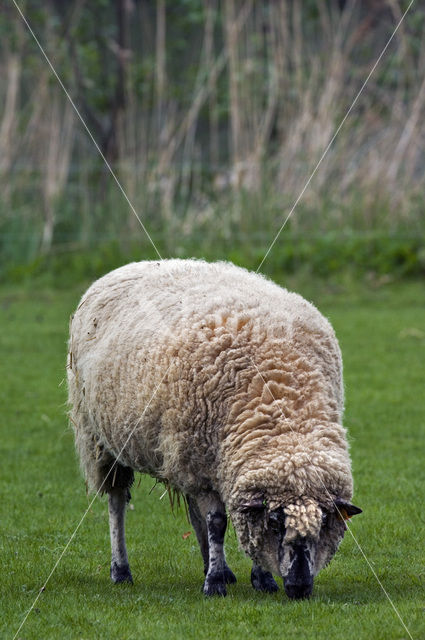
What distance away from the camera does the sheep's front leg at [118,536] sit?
539cm

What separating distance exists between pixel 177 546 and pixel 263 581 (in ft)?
3.50

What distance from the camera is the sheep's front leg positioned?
539 cm

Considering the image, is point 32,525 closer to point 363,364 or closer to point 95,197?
point 363,364

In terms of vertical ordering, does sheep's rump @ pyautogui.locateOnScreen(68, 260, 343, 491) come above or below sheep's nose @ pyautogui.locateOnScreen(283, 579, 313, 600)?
above

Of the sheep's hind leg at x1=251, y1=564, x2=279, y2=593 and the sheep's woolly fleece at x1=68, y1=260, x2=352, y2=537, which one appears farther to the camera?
the sheep's hind leg at x1=251, y1=564, x2=279, y2=593

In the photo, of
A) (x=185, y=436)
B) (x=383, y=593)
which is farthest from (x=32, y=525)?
(x=383, y=593)

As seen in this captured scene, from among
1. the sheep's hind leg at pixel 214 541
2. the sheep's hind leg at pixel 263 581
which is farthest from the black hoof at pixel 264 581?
the sheep's hind leg at pixel 214 541

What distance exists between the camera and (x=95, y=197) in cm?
1605

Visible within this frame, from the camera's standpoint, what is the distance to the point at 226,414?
477 centimetres

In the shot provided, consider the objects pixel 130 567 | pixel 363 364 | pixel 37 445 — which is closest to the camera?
pixel 130 567

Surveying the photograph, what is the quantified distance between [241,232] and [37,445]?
274 inches

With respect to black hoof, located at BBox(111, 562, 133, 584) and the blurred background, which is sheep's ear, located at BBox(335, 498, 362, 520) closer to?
black hoof, located at BBox(111, 562, 133, 584)

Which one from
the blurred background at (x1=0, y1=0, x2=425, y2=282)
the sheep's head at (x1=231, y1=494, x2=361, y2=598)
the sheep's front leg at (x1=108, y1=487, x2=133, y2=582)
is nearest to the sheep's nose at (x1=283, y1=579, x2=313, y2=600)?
the sheep's head at (x1=231, y1=494, x2=361, y2=598)

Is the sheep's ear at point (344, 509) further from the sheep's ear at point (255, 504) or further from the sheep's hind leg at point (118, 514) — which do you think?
the sheep's hind leg at point (118, 514)
